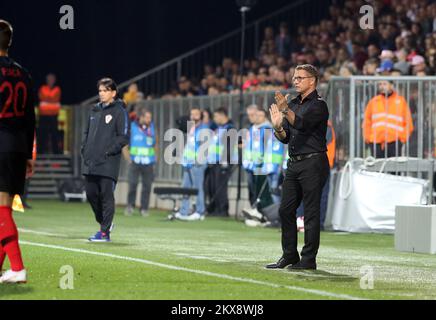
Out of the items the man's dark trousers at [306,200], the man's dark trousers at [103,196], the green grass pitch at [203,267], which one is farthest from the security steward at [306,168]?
the man's dark trousers at [103,196]

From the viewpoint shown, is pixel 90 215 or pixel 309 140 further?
pixel 90 215

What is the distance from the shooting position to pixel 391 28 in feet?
84.0

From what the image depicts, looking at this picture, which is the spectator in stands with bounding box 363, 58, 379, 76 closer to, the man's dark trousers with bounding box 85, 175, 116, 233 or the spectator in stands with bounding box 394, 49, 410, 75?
the spectator in stands with bounding box 394, 49, 410, 75

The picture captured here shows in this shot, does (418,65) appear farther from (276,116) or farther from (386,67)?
(276,116)

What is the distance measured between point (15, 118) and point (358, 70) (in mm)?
15267

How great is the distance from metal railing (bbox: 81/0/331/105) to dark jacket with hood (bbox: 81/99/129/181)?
15655mm

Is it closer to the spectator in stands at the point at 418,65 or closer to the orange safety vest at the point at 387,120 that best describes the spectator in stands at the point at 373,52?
the spectator in stands at the point at 418,65

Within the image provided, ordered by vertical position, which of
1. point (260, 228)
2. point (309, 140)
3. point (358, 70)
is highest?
point (358, 70)

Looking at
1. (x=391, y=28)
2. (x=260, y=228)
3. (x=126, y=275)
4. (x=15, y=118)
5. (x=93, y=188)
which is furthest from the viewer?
(x=391, y=28)

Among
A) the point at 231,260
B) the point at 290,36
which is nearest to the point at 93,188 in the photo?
the point at 231,260

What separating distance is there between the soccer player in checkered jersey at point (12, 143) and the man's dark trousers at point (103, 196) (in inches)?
215
